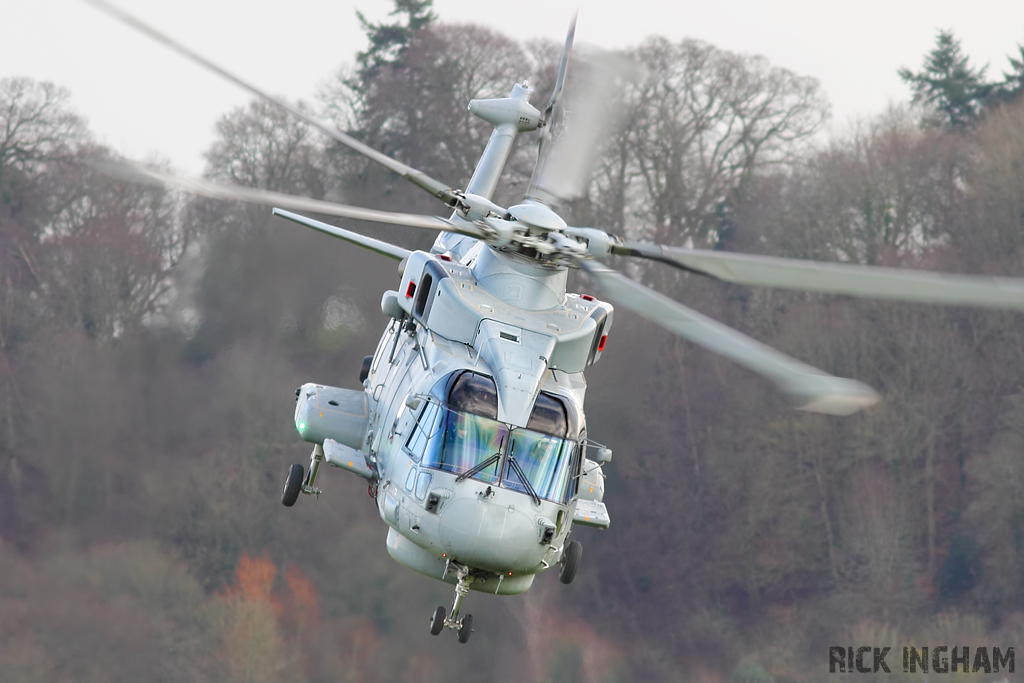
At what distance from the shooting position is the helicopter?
13.2 metres

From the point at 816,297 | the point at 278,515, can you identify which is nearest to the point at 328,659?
the point at 278,515

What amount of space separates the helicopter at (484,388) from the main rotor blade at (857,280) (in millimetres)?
30

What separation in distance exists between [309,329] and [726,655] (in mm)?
9982

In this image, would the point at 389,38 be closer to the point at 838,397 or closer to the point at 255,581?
the point at 255,581

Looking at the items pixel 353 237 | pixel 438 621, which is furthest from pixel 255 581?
pixel 438 621

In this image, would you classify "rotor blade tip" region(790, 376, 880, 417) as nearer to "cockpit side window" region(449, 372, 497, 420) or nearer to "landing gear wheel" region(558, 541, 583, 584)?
"cockpit side window" region(449, 372, 497, 420)

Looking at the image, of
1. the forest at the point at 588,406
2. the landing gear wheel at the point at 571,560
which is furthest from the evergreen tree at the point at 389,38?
the landing gear wheel at the point at 571,560

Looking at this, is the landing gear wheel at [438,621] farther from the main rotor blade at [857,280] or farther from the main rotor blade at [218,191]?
the main rotor blade at [857,280]

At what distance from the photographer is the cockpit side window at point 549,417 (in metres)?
14.0

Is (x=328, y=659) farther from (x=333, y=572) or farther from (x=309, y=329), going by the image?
(x=309, y=329)

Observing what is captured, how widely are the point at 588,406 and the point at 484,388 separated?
50.9 feet

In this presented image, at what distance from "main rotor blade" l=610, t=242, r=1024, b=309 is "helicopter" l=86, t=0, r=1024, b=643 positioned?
3 centimetres

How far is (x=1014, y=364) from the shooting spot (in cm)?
3362

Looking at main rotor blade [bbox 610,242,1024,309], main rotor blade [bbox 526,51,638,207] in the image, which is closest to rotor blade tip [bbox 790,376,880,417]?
main rotor blade [bbox 610,242,1024,309]
